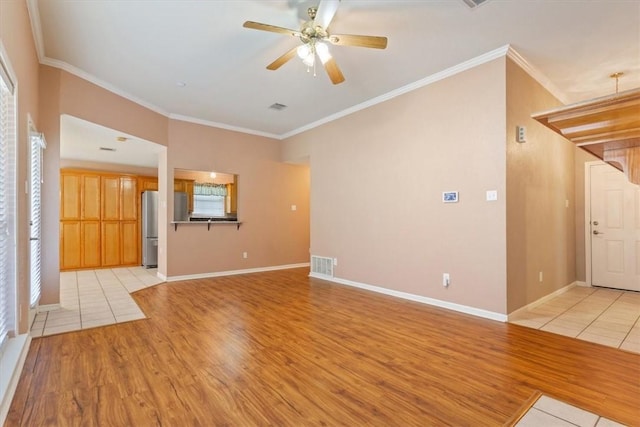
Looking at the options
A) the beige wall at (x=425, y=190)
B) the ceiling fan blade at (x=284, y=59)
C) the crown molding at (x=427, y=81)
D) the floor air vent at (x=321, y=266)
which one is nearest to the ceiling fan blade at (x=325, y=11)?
the ceiling fan blade at (x=284, y=59)

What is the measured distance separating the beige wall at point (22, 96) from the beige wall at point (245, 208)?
2.59m

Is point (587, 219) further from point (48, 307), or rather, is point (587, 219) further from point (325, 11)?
point (48, 307)

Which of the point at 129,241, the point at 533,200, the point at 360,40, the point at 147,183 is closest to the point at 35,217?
the point at 360,40

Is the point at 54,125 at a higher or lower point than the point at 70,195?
higher

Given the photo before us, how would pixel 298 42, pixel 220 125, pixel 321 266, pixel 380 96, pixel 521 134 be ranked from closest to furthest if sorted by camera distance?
pixel 298 42
pixel 521 134
pixel 380 96
pixel 321 266
pixel 220 125

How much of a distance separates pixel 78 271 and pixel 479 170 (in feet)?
25.1

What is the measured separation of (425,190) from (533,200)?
1237mm

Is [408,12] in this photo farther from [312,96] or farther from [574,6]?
[312,96]

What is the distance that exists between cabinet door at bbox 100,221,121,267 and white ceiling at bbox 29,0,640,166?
146 inches

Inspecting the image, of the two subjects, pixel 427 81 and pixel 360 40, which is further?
pixel 427 81

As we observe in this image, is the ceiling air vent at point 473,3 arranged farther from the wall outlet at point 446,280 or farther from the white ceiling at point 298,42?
the wall outlet at point 446,280

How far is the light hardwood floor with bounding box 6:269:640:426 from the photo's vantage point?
174 cm

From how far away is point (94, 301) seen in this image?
4.11 metres

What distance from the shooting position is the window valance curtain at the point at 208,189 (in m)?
6.16
